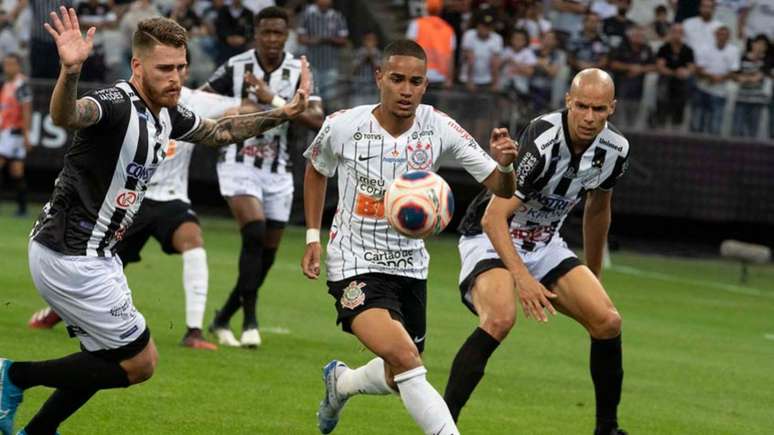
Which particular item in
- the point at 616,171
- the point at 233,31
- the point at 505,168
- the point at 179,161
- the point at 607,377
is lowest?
the point at 233,31

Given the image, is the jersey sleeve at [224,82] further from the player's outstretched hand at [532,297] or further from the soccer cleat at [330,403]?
the player's outstretched hand at [532,297]

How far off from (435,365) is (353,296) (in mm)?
3930

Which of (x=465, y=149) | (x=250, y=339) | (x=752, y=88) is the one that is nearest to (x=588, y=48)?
(x=752, y=88)

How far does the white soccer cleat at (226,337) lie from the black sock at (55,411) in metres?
4.42

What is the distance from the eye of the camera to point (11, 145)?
2325 cm

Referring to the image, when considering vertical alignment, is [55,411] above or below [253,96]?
below

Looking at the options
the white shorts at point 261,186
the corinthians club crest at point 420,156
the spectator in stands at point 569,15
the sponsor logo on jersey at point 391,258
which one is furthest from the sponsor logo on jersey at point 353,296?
the spectator in stands at point 569,15

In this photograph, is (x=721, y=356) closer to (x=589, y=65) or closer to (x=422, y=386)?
(x=422, y=386)

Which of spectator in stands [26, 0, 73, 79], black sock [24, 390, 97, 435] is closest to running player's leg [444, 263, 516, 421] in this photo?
black sock [24, 390, 97, 435]

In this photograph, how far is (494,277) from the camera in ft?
28.8

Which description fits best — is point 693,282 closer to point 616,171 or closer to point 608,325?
point 616,171

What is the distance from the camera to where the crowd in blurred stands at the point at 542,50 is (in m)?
22.2

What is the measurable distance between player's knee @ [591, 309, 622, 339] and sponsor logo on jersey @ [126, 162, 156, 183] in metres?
2.85

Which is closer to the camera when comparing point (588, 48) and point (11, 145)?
point (588, 48)
